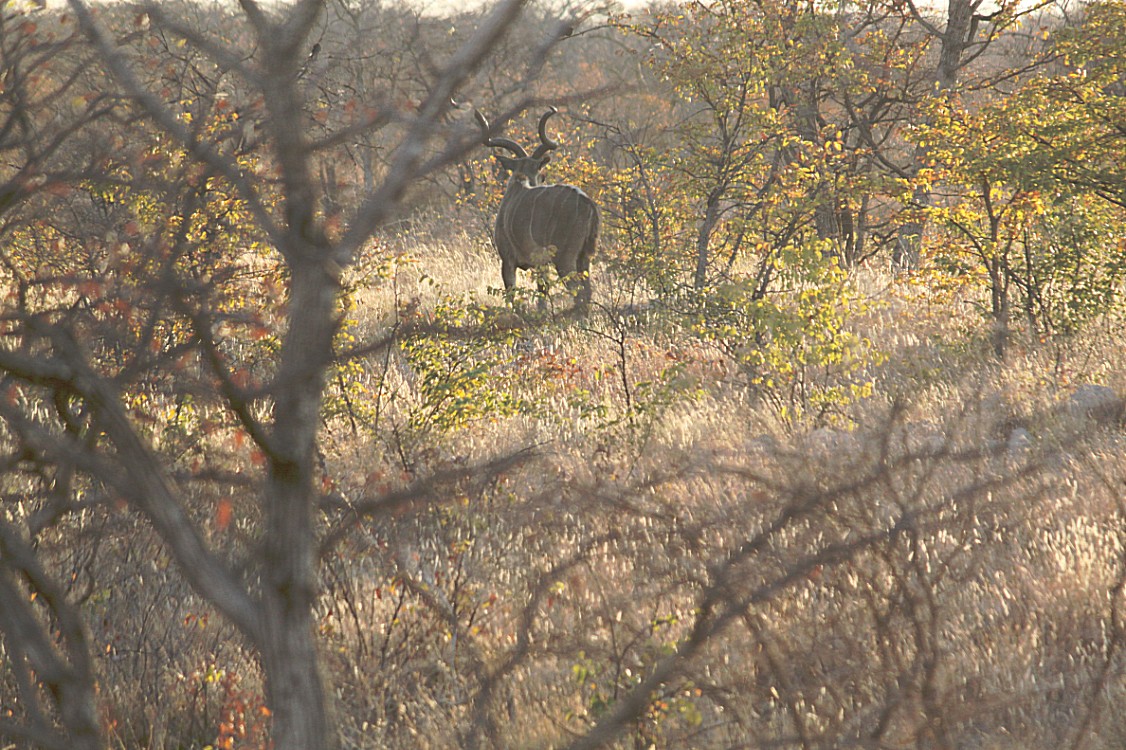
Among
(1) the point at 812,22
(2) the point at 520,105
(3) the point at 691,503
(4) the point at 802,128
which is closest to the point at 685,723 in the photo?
(3) the point at 691,503

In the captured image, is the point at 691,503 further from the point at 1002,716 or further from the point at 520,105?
the point at 520,105

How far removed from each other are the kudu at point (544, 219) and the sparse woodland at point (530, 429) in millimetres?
724

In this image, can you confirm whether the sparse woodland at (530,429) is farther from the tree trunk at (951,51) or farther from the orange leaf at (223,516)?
the tree trunk at (951,51)

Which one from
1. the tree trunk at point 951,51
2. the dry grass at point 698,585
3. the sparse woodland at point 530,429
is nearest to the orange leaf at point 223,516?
the sparse woodland at point 530,429

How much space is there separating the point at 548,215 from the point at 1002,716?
853cm

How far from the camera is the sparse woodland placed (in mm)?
1405

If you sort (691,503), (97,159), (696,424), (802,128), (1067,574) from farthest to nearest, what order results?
(802,128) → (696,424) → (691,503) → (1067,574) → (97,159)

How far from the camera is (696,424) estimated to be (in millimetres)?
7320

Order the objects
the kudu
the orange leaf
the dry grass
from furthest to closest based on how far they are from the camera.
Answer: the kudu
the dry grass
the orange leaf

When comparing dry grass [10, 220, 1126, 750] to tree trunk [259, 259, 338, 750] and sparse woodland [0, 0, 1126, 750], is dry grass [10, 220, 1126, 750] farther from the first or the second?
tree trunk [259, 259, 338, 750]

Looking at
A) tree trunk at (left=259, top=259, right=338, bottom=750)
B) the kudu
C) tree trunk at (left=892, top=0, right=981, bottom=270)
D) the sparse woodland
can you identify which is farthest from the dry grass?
tree trunk at (left=892, top=0, right=981, bottom=270)

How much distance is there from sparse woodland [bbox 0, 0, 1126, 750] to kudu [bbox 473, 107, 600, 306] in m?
0.72

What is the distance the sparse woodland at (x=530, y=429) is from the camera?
1.41 m

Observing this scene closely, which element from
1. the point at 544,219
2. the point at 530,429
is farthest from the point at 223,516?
the point at 544,219
